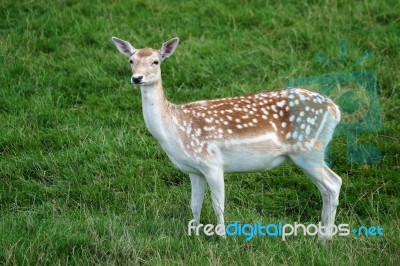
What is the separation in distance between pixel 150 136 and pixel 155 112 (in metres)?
2.25

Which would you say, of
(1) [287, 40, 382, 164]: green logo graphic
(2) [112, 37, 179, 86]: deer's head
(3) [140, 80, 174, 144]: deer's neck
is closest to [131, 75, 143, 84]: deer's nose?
(2) [112, 37, 179, 86]: deer's head

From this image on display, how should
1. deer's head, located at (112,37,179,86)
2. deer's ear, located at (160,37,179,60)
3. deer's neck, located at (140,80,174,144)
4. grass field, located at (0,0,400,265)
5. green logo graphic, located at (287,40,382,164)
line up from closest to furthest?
grass field, located at (0,0,400,265) < deer's head, located at (112,37,179,86) < deer's neck, located at (140,80,174,144) < deer's ear, located at (160,37,179,60) < green logo graphic, located at (287,40,382,164)

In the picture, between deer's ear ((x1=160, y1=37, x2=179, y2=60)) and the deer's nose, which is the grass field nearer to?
the deer's nose

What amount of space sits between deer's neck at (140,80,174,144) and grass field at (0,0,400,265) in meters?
0.83

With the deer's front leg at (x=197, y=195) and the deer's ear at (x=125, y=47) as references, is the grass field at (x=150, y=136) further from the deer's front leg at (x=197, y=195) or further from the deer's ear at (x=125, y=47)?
the deer's ear at (x=125, y=47)

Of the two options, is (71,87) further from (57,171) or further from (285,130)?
(285,130)

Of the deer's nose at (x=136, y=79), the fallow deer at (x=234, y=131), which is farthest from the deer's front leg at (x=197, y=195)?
the deer's nose at (x=136, y=79)

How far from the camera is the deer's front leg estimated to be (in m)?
7.53

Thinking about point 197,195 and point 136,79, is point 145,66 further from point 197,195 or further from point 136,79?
point 197,195

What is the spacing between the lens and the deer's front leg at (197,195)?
296 inches

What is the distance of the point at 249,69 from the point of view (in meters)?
10.7

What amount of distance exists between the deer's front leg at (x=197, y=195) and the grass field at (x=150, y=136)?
181 millimetres

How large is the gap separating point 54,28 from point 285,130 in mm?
4897

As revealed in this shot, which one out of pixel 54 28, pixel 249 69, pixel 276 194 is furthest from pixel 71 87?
pixel 276 194
